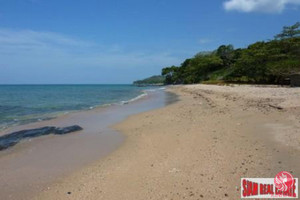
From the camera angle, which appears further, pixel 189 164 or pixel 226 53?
pixel 226 53

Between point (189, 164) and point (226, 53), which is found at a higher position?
point (226, 53)

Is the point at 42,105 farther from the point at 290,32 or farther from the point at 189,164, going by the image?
the point at 290,32

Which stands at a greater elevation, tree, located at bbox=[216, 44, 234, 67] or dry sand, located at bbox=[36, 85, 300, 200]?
tree, located at bbox=[216, 44, 234, 67]

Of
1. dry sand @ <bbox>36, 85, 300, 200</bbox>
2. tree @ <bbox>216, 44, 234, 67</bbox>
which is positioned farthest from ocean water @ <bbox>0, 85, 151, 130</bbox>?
tree @ <bbox>216, 44, 234, 67</bbox>

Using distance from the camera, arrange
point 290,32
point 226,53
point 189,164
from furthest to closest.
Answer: point 226,53
point 290,32
point 189,164


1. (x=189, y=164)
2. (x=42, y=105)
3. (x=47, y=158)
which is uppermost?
(x=189, y=164)

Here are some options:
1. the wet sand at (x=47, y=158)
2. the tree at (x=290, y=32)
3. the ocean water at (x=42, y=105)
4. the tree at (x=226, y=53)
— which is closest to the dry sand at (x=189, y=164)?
the wet sand at (x=47, y=158)

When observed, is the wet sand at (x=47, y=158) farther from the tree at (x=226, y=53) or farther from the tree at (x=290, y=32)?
the tree at (x=226, y=53)

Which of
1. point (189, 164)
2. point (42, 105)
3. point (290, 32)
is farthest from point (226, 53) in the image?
point (189, 164)

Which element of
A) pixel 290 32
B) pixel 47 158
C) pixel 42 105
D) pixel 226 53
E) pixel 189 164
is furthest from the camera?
pixel 226 53

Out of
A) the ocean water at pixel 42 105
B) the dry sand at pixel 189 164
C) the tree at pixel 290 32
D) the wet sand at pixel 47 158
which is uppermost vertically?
the tree at pixel 290 32

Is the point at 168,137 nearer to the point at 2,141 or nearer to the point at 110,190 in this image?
the point at 110,190

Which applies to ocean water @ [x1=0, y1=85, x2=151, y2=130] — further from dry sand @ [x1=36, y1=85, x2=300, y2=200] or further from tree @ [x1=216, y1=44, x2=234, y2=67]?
tree @ [x1=216, y1=44, x2=234, y2=67]

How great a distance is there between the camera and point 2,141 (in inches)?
297
